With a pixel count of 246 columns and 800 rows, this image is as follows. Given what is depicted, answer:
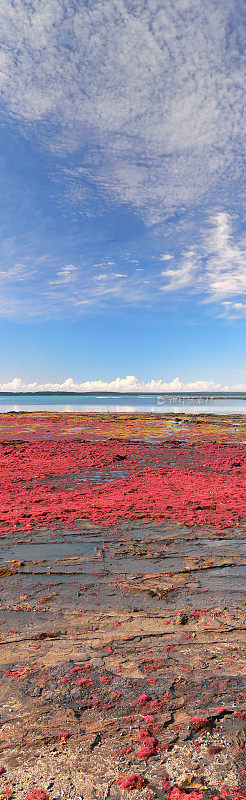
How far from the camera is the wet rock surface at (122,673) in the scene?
432 cm

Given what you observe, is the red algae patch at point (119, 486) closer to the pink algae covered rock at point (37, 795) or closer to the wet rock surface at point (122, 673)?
the wet rock surface at point (122, 673)

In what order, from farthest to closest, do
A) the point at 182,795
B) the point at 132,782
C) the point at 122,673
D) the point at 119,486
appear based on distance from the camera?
1. the point at 119,486
2. the point at 122,673
3. the point at 132,782
4. the point at 182,795

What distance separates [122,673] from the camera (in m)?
6.00

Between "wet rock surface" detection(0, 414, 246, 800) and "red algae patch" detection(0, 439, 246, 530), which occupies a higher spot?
"wet rock surface" detection(0, 414, 246, 800)

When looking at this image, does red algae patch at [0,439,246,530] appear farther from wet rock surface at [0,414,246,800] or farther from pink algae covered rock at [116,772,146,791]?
pink algae covered rock at [116,772,146,791]

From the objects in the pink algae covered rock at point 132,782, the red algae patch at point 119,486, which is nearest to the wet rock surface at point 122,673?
the pink algae covered rock at point 132,782

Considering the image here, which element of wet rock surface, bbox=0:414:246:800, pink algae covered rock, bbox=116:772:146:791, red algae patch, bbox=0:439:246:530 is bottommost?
red algae patch, bbox=0:439:246:530

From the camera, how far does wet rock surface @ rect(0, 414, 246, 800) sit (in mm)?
4324

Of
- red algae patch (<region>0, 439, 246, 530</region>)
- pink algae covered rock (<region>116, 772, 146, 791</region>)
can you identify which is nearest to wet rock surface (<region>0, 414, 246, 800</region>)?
pink algae covered rock (<region>116, 772, 146, 791</region>)

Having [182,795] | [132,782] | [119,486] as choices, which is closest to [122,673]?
[132,782]

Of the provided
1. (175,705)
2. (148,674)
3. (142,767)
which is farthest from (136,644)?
(142,767)

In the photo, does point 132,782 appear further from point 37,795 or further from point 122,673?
point 122,673

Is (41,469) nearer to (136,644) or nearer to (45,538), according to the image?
(45,538)

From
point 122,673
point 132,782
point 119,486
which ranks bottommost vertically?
point 119,486
